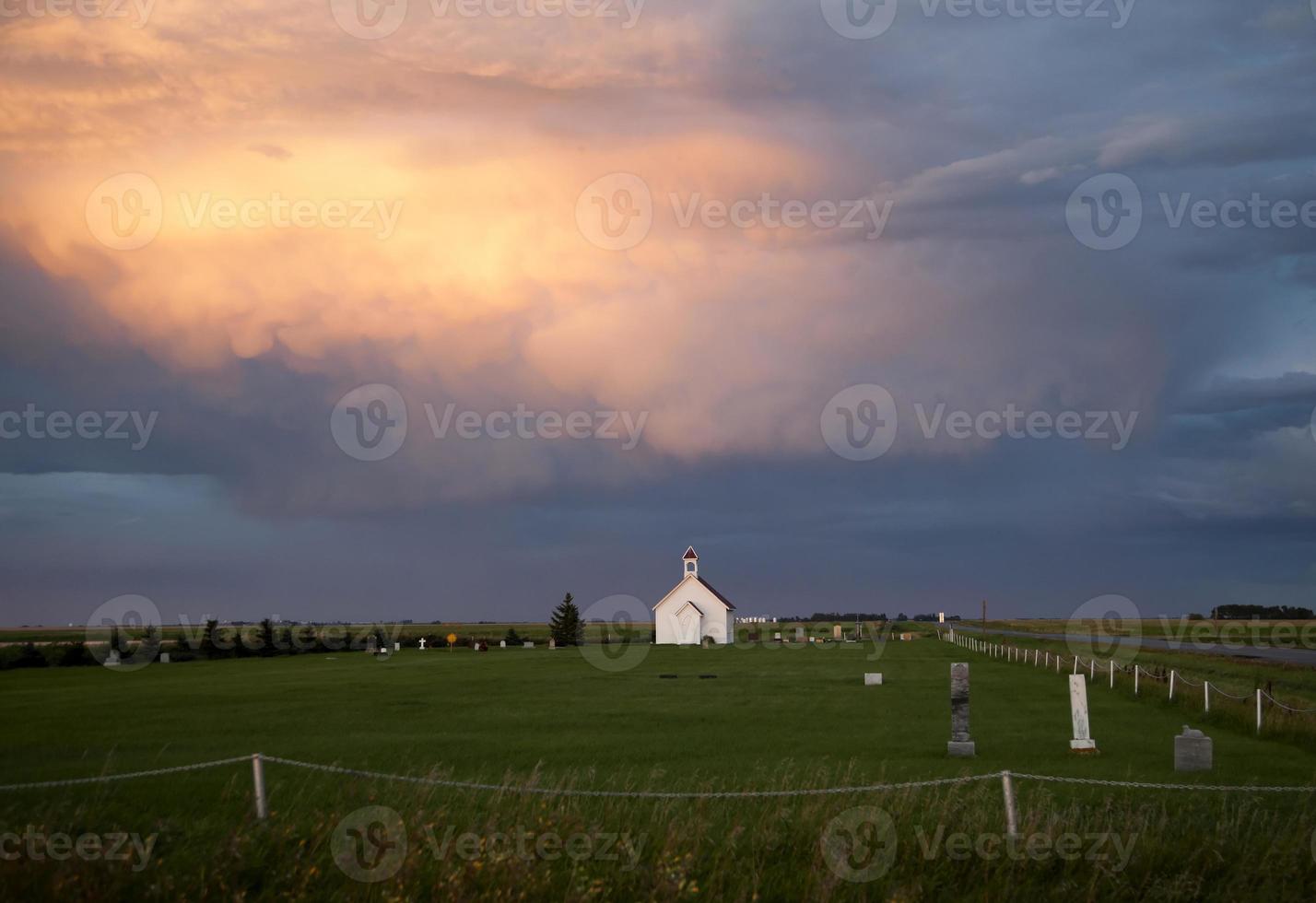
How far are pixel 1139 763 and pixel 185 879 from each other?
18.3m

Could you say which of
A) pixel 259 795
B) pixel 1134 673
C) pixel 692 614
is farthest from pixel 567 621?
pixel 259 795

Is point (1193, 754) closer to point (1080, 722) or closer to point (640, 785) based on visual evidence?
point (1080, 722)

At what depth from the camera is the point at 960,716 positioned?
81.5 ft

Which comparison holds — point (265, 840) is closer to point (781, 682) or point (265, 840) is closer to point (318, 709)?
point (318, 709)

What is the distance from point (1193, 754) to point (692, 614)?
264 ft

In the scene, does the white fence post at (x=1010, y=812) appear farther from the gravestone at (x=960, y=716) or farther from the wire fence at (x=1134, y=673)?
the wire fence at (x=1134, y=673)

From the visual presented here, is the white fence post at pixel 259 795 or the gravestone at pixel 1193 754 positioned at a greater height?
the white fence post at pixel 259 795

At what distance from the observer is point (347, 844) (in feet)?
38.3

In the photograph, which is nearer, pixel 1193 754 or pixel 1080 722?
pixel 1193 754

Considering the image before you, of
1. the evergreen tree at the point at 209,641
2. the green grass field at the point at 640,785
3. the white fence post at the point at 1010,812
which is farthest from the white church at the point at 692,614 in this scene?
the white fence post at the point at 1010,812

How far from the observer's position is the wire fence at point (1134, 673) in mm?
30016

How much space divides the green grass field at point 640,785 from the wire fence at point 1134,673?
1.12 meters

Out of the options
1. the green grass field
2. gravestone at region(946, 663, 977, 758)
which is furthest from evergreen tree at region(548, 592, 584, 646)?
gravestone at region(946, 663, 977, 758)

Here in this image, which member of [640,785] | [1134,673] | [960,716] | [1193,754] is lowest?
[640,785]
